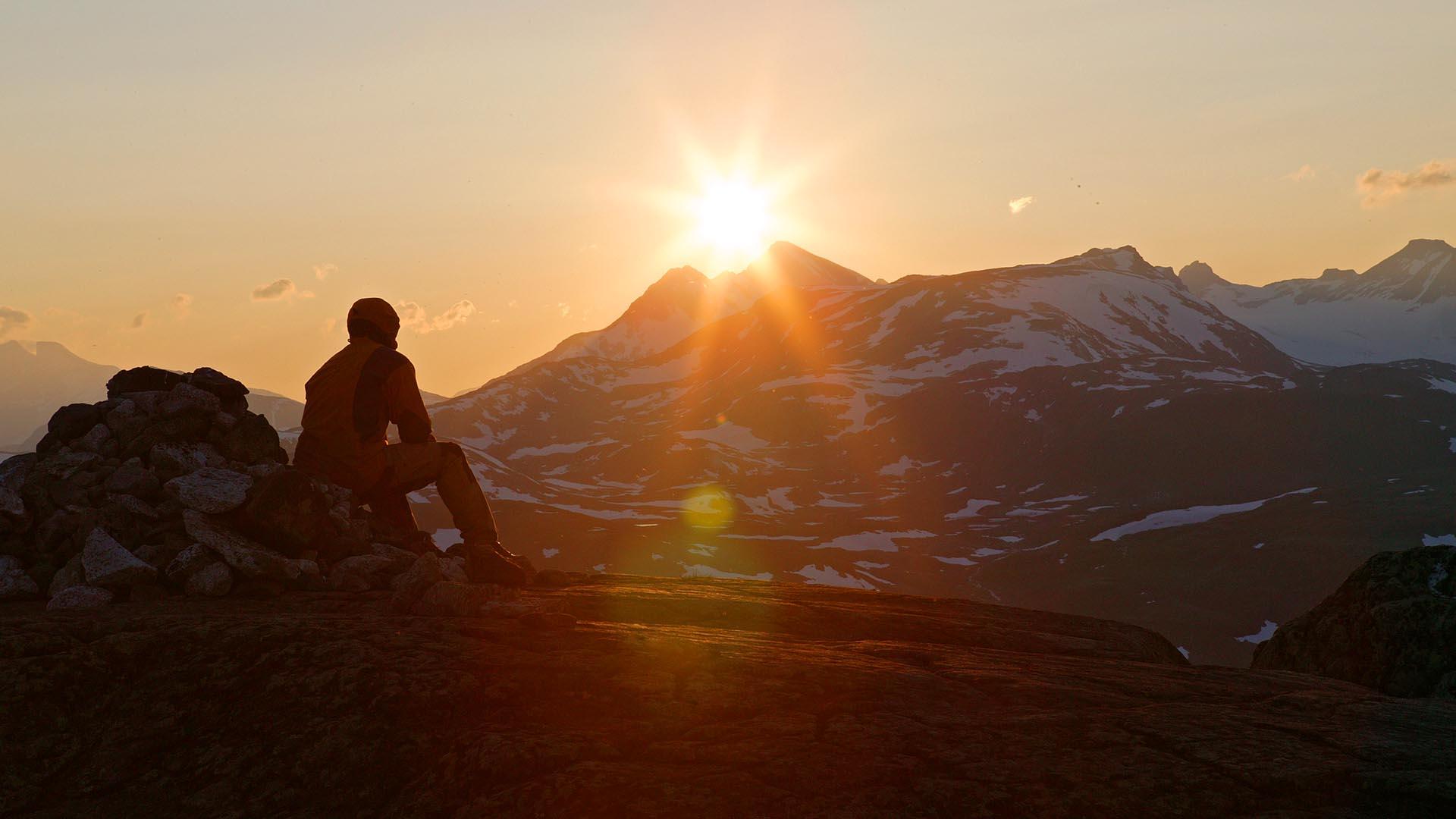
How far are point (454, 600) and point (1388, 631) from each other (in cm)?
1261

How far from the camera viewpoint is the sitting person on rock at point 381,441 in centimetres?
1482

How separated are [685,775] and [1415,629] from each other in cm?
1183

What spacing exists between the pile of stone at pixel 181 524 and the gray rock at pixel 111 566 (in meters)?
0.01

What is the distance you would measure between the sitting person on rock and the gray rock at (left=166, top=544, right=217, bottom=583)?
2233 mm

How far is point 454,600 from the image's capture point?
1233 centimetres

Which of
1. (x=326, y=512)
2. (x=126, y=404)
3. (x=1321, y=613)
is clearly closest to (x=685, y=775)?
(x=326, y=512)

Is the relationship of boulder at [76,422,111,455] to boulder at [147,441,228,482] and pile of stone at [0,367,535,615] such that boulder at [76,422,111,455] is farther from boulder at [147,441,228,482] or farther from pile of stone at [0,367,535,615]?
boulder at [147,441,228,482]

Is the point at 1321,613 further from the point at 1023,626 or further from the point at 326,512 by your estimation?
the point at 326,512

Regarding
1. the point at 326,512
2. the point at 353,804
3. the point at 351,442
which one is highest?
the point at 351,442

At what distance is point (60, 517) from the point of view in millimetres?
13688

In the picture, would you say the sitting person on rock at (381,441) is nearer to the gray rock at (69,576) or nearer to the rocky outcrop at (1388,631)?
the gray rock at (69,576)

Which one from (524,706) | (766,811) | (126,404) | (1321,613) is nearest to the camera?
(766,811)

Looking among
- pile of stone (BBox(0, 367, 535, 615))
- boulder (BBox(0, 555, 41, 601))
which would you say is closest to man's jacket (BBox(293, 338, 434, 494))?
pile of stone (BBox(0, 367, 535, 615))

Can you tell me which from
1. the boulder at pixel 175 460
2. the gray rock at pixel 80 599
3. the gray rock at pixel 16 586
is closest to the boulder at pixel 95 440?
the boulder at pixel 175 460
